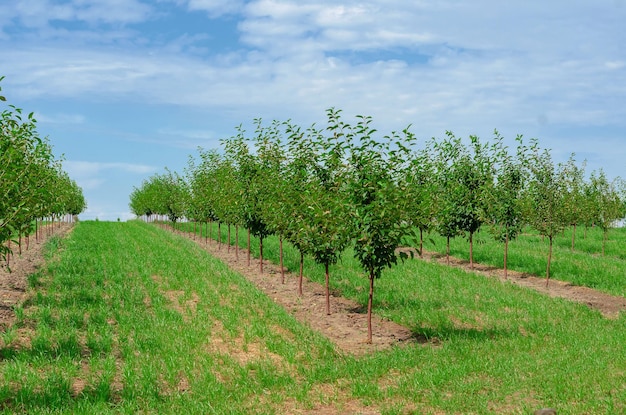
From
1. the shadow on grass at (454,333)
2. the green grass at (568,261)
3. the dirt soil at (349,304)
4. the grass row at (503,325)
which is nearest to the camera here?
the grass row at (503,325)

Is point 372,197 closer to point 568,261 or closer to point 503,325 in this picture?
point 503,325

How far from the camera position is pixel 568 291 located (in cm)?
2259

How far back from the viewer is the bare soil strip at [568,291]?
1934 centimetres

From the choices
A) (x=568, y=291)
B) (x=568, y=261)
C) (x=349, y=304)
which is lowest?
(x=568, y=291)

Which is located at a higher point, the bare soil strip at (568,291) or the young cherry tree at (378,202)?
the young cherry tree at (378,202)

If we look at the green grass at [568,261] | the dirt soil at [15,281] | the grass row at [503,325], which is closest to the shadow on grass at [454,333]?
the grass row at [503,325]

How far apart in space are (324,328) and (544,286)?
12.3 meters

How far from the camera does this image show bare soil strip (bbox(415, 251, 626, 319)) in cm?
1934

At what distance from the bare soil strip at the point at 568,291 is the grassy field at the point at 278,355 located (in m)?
1.68

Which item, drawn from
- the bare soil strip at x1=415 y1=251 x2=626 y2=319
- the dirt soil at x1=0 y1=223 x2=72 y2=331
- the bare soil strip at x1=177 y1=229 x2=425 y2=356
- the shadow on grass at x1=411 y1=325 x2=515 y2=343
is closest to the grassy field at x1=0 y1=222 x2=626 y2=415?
the shadow on grass at x1=411 y1=325 x2=515 y2=343

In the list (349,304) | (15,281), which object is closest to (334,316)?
(349,304)

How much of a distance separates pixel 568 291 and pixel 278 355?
1481 centimetres

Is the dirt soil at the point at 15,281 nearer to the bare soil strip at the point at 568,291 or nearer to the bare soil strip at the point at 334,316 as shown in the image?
the bare soil strip at the point at 334,316

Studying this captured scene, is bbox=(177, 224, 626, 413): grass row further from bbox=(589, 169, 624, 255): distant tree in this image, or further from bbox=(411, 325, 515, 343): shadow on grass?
bbox=(589, 169, 624, 255): distant tree
